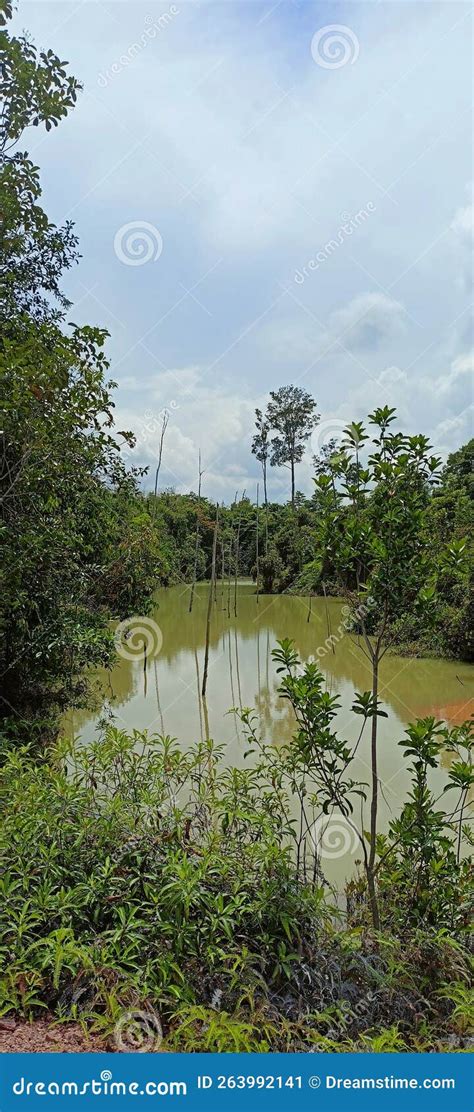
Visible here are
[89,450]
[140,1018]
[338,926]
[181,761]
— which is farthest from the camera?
[89,450]

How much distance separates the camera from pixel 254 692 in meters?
8.40

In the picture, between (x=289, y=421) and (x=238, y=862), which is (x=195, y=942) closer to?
(x=238, y=862)

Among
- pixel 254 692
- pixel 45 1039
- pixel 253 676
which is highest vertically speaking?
pixel 253 676

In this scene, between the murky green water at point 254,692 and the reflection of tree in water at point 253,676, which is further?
the reflection of tree in water at point 253,676

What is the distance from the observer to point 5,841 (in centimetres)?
201

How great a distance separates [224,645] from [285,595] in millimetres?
11702

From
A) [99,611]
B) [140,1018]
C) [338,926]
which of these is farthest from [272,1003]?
[99,611]

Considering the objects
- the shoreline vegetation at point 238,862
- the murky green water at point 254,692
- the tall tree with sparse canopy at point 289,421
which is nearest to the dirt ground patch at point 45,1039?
the shoreline vegetation at point 238,862

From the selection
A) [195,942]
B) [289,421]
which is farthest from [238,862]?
[289,421]

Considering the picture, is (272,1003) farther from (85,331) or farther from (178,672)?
(178,672)

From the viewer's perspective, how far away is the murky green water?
595cm

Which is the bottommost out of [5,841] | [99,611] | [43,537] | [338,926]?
[338,926]

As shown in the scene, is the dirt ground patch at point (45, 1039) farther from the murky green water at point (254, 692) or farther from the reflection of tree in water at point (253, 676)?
the reflection of tree in water at point (253, 676)

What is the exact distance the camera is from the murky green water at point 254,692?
595 centimetres
